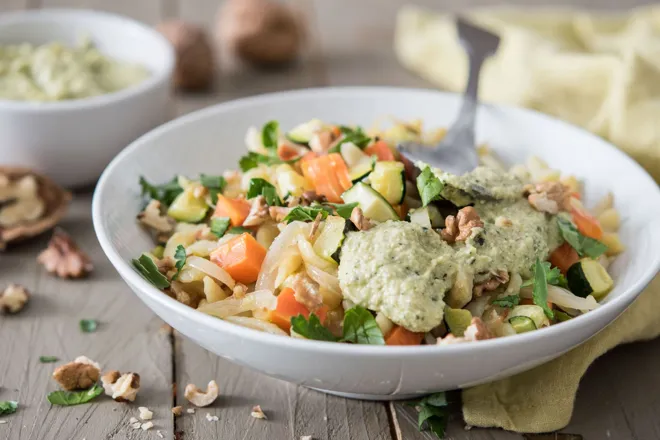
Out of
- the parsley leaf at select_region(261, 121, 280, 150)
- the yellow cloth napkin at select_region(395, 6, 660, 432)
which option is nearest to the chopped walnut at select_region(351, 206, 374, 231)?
the yellow cloth napkin at select_region(395, 6, 660, 432)

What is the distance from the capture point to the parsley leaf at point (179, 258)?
3.24 metres

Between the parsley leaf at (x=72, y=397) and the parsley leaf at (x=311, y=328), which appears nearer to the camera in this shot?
the parsley leaf at (x=311, y=328)

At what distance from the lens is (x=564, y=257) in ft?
11.1

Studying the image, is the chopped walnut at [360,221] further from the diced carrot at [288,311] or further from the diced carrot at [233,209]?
the diced carrot at [233,209]

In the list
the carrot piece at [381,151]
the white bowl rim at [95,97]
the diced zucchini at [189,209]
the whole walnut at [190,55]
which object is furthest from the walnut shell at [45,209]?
the carrot piece at [381,151]

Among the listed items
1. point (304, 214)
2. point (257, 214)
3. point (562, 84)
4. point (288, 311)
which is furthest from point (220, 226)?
point (562, 84)

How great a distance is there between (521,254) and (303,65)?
3.39 meters

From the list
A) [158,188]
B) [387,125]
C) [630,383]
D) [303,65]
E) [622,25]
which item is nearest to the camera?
[630,383]

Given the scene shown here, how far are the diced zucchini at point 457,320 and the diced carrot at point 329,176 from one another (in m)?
0.78

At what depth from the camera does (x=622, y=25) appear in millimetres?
5727

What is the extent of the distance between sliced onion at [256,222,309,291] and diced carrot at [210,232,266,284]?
0.11 feet

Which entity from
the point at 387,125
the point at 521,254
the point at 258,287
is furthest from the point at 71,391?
the point at 387,125

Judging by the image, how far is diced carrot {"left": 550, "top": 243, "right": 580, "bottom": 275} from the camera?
3379 millimetres

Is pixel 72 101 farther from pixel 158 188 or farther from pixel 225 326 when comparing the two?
pixel 225 326
